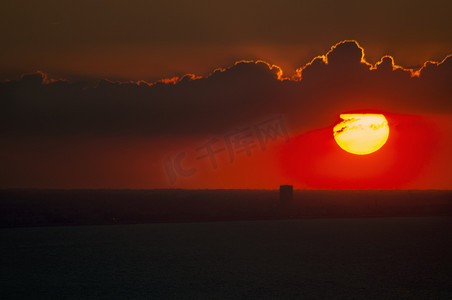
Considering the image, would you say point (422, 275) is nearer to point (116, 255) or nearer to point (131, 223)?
point (116, 255)

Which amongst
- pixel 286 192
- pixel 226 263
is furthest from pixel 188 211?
pixel 226 263

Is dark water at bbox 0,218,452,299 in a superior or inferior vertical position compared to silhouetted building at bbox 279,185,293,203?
inferior

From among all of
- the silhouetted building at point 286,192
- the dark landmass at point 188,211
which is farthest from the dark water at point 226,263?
the silhouetted building at point 286,192

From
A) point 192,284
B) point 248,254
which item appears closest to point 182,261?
point 248,254

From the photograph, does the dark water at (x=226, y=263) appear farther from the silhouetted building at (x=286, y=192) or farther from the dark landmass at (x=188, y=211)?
the silhouetted building at (x=286, y=192)

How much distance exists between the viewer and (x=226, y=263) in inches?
754

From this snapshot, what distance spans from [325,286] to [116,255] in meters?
9.16

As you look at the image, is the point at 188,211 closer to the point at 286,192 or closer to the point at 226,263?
the point at 286,192

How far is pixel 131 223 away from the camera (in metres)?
37.0

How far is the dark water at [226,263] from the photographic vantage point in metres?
14.6

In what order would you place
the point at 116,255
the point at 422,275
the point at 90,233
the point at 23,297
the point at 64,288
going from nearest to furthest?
the point at 23,297, the point at 64,288, the point at 422,275, the point at 116,255, the point at 90,233

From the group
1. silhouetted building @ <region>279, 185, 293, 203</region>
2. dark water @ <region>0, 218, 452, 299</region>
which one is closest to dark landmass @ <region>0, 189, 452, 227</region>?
silhouetted building @ <region>279, 185, 293, 203</region>

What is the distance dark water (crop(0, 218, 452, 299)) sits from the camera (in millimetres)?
14609

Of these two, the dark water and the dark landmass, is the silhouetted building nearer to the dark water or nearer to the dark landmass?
the dark landmass
